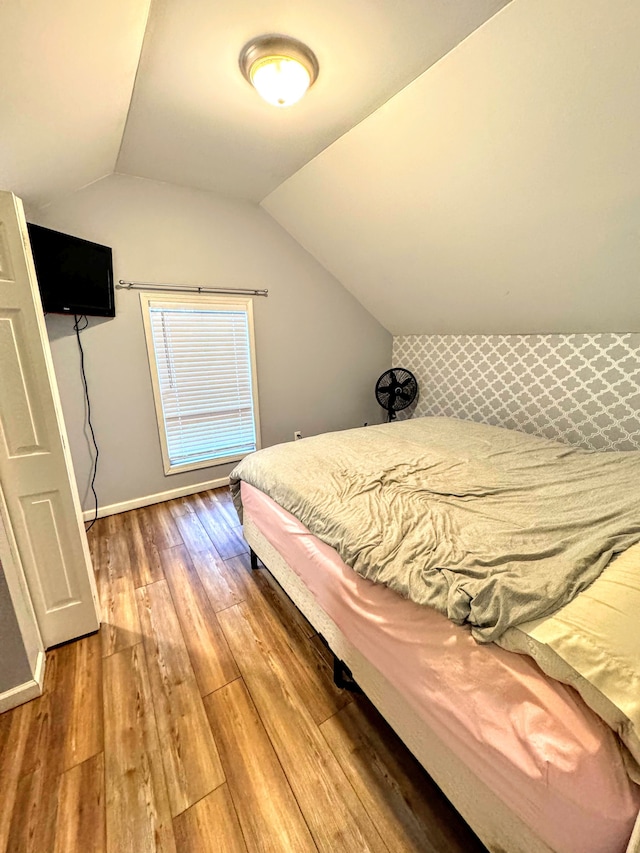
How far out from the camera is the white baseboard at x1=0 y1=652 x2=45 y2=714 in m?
1.31

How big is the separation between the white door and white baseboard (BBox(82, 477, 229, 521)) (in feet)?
4.02

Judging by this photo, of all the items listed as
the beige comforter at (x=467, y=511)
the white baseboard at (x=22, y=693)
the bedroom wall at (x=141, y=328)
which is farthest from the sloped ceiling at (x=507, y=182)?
→ the white baseboard at (x=22, y=693)

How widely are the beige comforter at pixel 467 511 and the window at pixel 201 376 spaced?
1187mm

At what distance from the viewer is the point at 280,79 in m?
1.48

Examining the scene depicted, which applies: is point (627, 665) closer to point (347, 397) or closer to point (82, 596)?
point (82, 596)

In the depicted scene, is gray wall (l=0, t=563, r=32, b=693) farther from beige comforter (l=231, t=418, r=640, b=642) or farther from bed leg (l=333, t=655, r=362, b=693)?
bed leg (l=333, t=655, r=362, b=693)

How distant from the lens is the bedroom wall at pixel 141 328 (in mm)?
2402

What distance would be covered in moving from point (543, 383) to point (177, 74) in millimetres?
3064

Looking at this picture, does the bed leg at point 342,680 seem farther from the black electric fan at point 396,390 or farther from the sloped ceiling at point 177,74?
the black electric fan at point 396,390

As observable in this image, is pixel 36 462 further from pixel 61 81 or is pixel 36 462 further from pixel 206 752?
pixel 61 81

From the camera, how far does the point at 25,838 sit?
3.20ft

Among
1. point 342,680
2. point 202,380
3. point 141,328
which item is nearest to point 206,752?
point 342,680

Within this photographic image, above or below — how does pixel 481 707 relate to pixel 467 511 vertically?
below

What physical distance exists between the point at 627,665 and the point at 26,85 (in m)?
2.46
